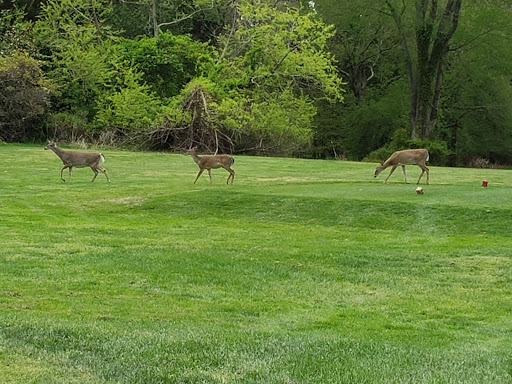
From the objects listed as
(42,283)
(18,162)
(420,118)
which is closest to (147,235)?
(42,283)

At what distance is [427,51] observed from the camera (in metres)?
40.5

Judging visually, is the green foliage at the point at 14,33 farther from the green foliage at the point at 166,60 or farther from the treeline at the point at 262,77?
the green foliage at the point at 166,60

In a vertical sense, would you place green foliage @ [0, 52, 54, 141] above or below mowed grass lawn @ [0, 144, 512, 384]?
above

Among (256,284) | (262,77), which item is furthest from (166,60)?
(256,284)

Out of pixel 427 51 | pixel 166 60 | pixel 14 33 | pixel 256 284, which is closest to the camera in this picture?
pixel 256 284

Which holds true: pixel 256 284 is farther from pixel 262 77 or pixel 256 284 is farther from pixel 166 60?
pixel 166 60

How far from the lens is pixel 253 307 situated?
7465mm

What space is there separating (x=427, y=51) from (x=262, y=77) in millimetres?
10159

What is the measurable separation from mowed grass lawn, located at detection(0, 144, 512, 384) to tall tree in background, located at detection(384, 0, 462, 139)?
22.9 meters

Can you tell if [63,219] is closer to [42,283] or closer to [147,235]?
[147,235]

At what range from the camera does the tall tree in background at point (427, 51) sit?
39.2 metres

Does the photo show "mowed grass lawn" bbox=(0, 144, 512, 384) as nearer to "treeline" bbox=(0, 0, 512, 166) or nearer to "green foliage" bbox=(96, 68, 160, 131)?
"green foliage" bbox=(96, 68, 160, 131)

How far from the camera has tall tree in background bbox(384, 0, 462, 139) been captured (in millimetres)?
39188

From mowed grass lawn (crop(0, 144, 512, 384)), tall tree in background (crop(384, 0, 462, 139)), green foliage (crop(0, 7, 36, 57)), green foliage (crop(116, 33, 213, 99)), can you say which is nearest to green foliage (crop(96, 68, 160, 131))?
green foliage (crop(116, 33, 213, 99))
